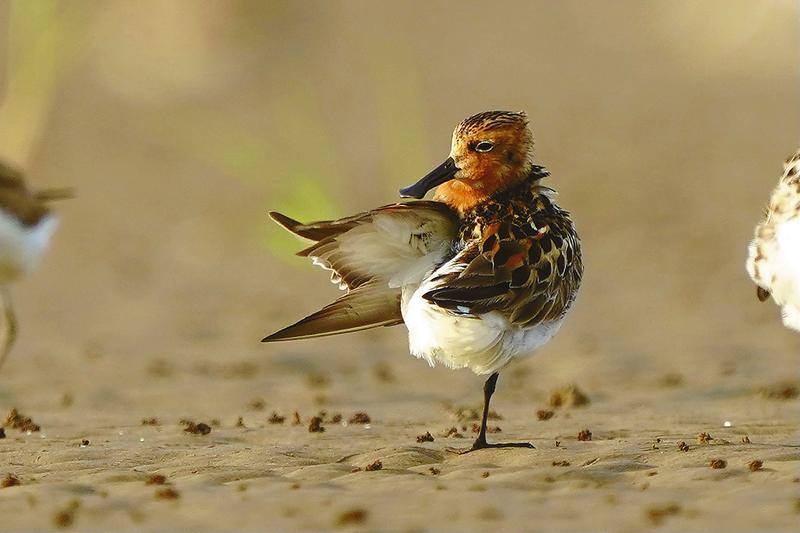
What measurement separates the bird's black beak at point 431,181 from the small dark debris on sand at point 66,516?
6.27ft

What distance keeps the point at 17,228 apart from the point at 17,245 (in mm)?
108

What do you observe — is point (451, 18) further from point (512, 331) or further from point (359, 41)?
point (512, 331)

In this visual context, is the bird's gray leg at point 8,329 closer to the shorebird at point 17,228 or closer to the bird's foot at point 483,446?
the shorebird at point 17,228

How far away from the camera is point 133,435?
258 inches

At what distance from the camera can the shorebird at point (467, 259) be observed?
5.45 metres

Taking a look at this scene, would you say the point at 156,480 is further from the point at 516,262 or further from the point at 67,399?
the point at 67,399

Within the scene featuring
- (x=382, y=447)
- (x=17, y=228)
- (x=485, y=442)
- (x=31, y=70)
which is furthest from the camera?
(x=31, y=70)

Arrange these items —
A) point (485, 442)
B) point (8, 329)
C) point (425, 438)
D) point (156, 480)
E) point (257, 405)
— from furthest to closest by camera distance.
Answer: point (8, 329) → point (257, 405) → point (425, 438) → point (485, 442) → point (156, 480)

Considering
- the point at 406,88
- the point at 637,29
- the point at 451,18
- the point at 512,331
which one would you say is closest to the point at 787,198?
the point at 512,331

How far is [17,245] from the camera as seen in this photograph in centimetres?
871

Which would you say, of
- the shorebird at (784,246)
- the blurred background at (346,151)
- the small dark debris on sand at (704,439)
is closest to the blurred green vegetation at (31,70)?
the blurred background at (346,151)

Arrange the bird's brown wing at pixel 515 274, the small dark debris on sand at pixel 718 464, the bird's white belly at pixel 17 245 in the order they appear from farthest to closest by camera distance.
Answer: the bird's white belly at pixel 17 245, the bird's brown wing at pixel 515 274, the small dark debris on sand at pixel 718 464

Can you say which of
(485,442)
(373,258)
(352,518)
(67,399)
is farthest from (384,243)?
(67,399)

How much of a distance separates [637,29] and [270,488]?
14131 millimetres
